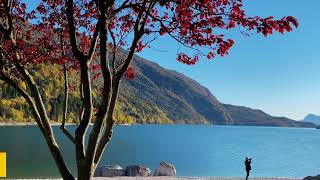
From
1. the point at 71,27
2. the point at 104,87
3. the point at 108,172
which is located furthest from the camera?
the point at 108,172

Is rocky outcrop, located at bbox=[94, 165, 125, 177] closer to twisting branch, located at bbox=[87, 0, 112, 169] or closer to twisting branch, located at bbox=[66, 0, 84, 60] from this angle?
twisting branch, located at bbox=[87, 0, 112, 169]

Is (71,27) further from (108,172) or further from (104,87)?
(108,172)

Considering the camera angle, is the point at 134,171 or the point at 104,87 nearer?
the point at 104,87

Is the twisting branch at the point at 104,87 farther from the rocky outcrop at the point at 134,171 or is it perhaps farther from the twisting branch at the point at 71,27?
the rocky outcrop at the point at 134,171

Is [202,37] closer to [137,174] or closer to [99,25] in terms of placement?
[99,25]

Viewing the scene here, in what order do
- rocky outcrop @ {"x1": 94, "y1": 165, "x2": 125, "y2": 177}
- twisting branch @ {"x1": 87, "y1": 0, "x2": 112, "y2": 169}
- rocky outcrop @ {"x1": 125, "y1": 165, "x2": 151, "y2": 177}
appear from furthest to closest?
rocky outcrop @ {"x1": 125, "y1": 165, "x2": 151, "y2": 177} → rocky outcrop @ {"x1": 94, "y1": 165, "x2": 125, "y2": 177} → twisting branch @ {"x1": 87, "y1": 0, "x2": 112, "y2": 169}

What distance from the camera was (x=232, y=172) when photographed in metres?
103

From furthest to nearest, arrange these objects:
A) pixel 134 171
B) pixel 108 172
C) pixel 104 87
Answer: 1. pixel 134 171
2. pixel 108 172
3. pixel 104 87

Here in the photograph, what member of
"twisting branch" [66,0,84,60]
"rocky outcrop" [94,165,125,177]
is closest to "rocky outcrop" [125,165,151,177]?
"rocky outcrop" [94,165,125,177]

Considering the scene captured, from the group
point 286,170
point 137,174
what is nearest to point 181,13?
point 137,174

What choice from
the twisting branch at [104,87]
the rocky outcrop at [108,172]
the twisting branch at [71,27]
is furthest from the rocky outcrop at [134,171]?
the twisting branch at [71,27]

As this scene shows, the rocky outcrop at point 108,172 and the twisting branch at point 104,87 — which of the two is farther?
the rocky outcrop at point 108,172

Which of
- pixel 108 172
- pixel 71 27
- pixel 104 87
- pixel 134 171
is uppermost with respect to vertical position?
pixel 71 27

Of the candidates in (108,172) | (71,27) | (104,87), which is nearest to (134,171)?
(108,172)
